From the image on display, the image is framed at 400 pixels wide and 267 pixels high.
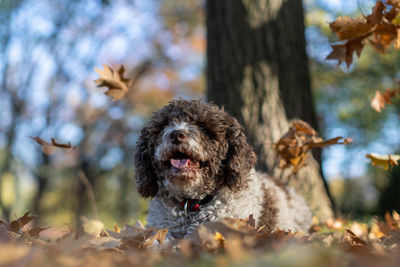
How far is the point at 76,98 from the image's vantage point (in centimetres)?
1767

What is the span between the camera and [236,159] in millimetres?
3449

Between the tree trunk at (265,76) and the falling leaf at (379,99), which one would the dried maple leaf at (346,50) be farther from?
the tree trunk at (265,76)

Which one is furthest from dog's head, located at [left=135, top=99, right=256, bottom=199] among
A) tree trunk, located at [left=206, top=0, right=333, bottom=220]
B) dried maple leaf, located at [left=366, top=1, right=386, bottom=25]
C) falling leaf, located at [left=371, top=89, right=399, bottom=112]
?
falling leaf, located at [left=371, top=89, right=399, bottom=112]

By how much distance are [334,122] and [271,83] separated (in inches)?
583

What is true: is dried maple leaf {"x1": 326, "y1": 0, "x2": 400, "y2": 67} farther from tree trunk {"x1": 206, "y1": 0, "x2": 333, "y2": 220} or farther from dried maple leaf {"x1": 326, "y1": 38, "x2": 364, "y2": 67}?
tree trunk {"x1": 206, "y1": 0, "x2": 333, "y2": 220}

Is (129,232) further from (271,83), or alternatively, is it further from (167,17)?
(167,17)

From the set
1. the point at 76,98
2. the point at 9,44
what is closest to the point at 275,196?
the point at 9,44

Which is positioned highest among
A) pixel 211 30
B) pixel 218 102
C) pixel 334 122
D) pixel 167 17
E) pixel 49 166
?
pixel 167 17

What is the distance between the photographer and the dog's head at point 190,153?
3273 mm

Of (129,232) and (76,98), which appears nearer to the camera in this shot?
(129,232)

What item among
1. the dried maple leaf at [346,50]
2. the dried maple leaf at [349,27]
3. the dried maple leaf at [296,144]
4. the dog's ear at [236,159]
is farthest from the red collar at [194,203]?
the dried maple leaf at [349,27]

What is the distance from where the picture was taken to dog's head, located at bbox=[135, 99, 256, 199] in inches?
129

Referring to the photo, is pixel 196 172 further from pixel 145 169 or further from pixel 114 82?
pixel 114 82

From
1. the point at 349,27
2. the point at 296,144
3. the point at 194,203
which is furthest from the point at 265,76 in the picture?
the point at 194,203
